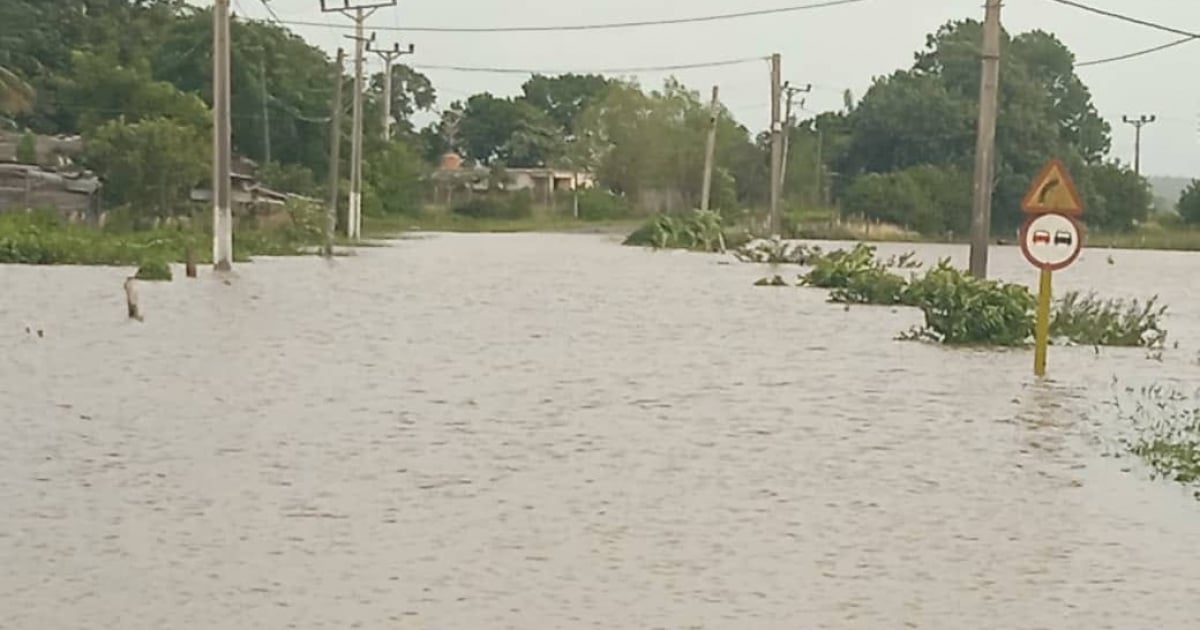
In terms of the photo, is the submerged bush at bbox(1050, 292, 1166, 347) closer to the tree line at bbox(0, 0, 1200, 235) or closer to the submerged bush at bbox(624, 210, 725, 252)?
the tree line at bbox(0, 0, 1200, 235)

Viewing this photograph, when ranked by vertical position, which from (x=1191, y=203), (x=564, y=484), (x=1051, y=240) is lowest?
(x=564, y=484)

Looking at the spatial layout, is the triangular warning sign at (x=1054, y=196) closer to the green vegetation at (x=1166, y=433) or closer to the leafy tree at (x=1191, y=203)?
the green vegetation at (x=1166, y=433)

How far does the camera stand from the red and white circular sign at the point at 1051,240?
18672 millimetres

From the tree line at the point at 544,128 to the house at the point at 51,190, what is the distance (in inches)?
28.5

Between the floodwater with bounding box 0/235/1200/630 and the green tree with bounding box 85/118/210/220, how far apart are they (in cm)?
3221

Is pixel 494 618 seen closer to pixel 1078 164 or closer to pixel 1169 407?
pixel 1169 407

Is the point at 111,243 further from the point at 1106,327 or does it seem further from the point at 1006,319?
the point at 1106,327

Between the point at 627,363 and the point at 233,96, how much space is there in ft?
200

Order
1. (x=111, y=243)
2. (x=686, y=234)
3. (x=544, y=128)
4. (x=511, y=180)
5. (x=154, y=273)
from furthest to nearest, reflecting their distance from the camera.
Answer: (x=544, y=128) < (x=511, y=180) < (x=686, y=234) < (x=111, y=243) < (x=154, y=273)

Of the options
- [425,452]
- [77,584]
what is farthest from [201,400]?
[77,584]

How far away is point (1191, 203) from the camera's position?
323ft

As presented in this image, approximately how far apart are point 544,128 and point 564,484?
130475 mm

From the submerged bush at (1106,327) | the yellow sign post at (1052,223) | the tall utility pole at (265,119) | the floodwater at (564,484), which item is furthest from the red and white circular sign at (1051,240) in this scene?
the tall utility pole at (265,119)

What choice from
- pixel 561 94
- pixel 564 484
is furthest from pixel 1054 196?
pixel 561 94
